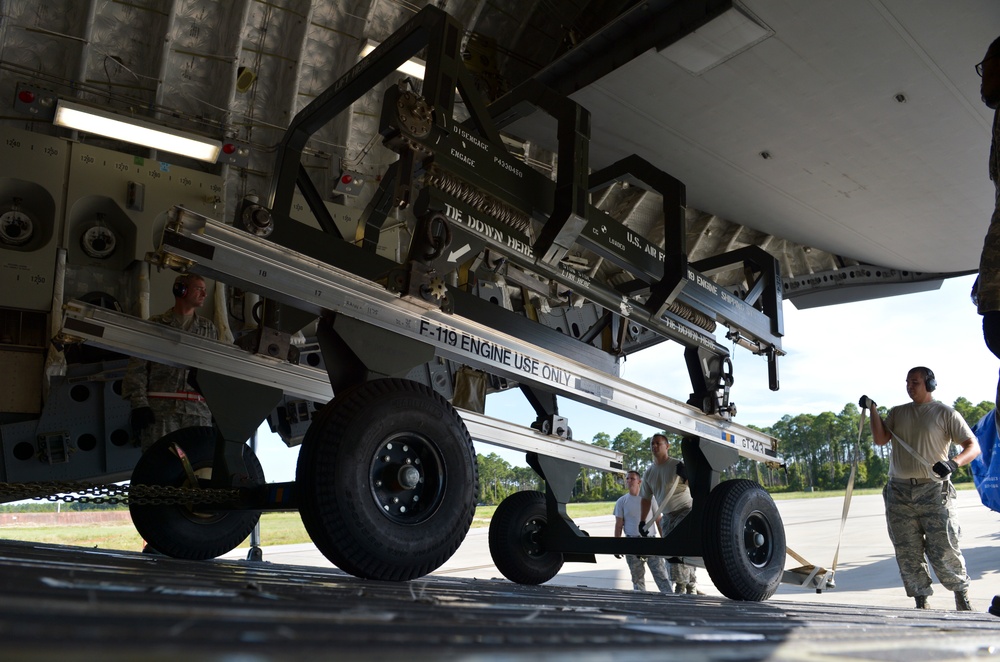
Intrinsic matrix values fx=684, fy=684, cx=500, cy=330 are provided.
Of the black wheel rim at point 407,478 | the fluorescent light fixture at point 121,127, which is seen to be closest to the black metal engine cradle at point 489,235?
the black wheel rim at point 407,478

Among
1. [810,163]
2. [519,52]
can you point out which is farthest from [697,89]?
[519,52]

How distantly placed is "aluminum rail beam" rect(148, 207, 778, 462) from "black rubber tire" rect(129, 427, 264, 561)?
1.30 m

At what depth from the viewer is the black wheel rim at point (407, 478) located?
2332 mm

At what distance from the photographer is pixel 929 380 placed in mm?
5324

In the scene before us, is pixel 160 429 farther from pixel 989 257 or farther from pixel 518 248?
pixel 989 257

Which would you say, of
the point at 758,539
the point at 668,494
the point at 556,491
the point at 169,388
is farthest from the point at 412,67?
the point at 758,539

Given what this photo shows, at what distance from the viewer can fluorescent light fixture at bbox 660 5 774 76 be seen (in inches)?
196

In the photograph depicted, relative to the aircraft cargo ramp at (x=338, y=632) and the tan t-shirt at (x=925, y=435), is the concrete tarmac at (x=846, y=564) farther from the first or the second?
the aircraft cargo ramp at (x=338, y=632)

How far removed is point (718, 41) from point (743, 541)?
370 cm

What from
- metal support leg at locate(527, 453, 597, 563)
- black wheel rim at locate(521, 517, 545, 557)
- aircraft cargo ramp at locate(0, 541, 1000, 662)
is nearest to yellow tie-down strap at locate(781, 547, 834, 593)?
metal support leg at locate(527, 453, 597, 563)

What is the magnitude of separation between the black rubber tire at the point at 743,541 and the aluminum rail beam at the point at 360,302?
32.2 inches

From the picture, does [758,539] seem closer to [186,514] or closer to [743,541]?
[743,541]

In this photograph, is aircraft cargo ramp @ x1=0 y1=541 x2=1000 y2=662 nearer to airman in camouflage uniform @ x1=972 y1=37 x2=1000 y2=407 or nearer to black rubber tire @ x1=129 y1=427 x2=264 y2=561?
airman in camouflage uniform @ x1=972 y1=37 x2=1000 y2=407

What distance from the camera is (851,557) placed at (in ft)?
36.6
